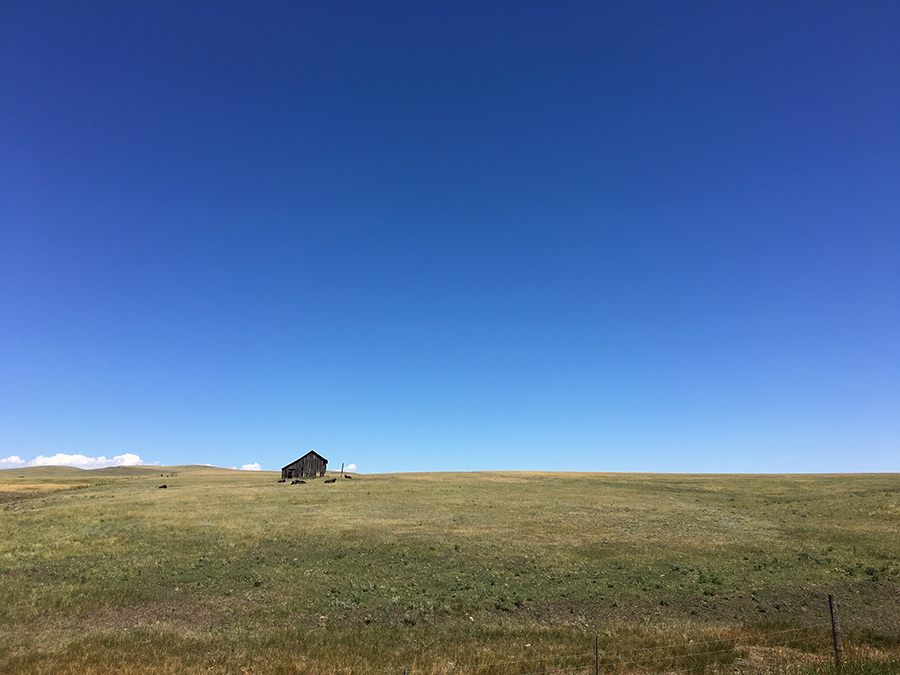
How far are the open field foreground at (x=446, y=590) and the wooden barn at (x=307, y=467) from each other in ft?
167

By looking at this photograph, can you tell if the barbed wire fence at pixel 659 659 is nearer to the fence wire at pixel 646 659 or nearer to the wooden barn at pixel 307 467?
the fence wire at pixel 646 659

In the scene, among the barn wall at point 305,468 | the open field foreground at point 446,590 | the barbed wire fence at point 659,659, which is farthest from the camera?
the barn wall at point 305,468

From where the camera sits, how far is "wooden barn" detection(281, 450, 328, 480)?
99.5m

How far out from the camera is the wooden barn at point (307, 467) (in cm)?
9950

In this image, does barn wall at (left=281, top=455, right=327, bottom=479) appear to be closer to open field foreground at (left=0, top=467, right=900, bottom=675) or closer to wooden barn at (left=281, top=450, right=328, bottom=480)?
wooden barn at (left=281, top=450, right=328, bottom=480)

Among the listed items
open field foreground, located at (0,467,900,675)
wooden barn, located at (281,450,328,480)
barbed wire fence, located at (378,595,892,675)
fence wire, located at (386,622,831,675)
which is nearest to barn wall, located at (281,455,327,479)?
wooden barn, located at (281,450,328,480)

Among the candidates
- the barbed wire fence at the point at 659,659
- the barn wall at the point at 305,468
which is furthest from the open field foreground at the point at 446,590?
the barn wall at the point at 305,468

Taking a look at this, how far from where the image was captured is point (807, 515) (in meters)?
47.3

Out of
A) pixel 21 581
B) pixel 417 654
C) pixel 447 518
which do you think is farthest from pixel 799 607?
pixel 21 581

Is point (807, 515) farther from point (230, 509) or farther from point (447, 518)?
point (230, 509)

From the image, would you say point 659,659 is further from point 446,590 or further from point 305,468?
point 305,468

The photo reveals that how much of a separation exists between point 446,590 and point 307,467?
8392 cm

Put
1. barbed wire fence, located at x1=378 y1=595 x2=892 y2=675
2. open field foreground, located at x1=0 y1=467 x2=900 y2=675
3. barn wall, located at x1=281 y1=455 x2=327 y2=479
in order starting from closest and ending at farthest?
1. barbed wire fence, located at x1=378 y1=595 x2=892 y2=675
2. open field foreground, located at x1=0 y1=467 x2=900 y2=675
3. barn wall, located at x1=281 y1=455 x2=327 y2=479

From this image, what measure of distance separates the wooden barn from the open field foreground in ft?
167
